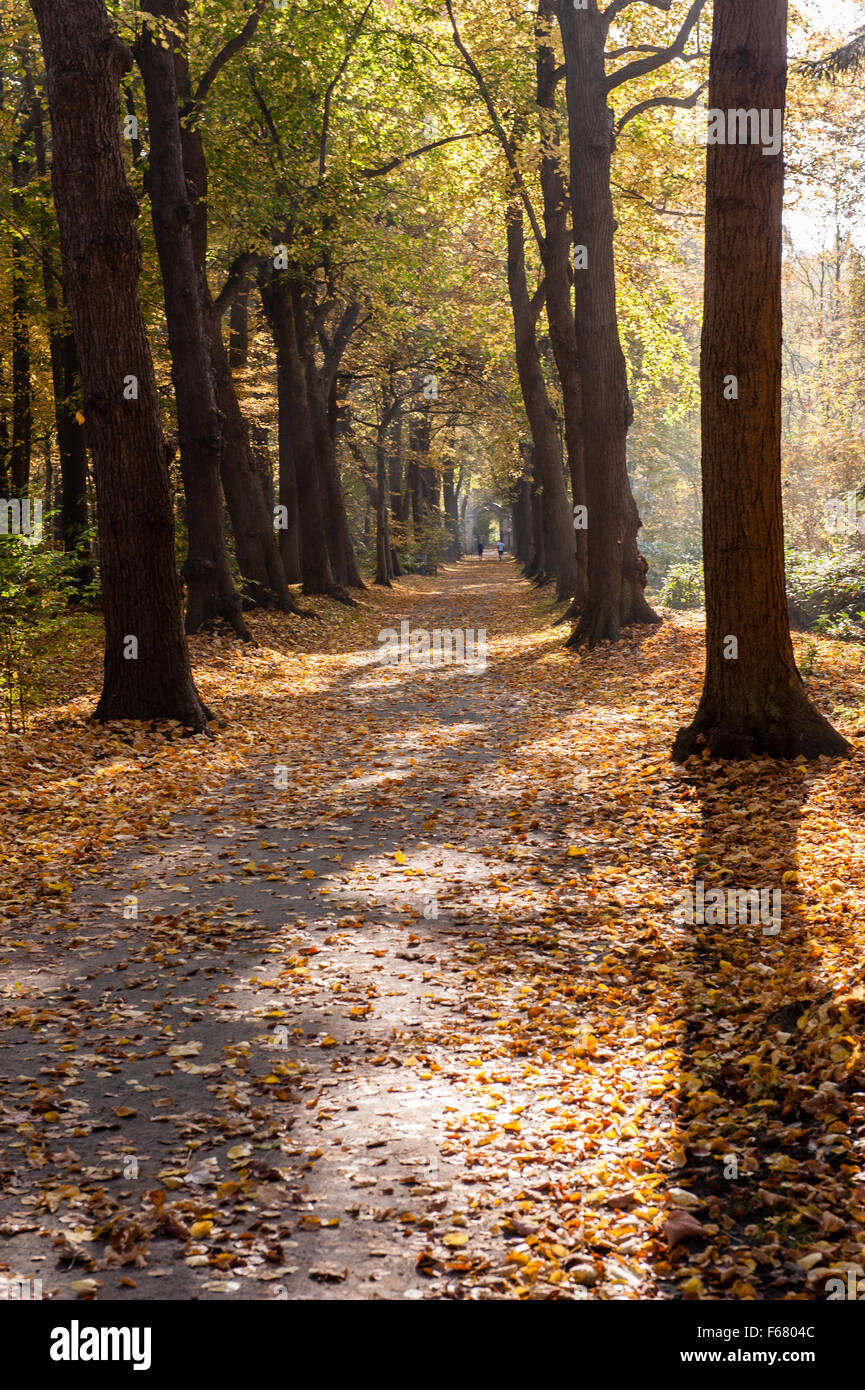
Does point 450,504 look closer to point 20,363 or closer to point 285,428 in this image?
point 285,428

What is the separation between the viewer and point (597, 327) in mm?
16516

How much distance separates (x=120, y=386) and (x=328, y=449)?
60.6ft

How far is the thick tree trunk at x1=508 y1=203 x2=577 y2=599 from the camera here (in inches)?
974

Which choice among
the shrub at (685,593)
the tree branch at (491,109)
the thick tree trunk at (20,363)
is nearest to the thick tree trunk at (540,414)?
the shrub at (685,593)

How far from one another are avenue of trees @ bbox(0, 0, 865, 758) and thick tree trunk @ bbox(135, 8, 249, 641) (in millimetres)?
47

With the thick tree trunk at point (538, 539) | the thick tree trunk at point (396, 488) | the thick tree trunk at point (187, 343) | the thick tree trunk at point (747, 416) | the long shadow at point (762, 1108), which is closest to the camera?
the long shadow at point (762, 1108)

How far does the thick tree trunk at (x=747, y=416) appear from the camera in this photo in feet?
28.0

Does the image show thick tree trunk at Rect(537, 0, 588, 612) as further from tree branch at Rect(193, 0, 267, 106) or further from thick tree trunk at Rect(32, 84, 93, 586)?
thick tree trunk at Rect(32, 84, 93, 586)

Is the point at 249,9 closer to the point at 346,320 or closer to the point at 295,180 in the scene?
the point at 295,180

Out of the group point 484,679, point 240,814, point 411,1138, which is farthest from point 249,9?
point 411,1138

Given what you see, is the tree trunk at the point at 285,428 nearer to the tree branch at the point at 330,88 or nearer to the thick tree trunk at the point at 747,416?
the tree branch at the point at 330,88

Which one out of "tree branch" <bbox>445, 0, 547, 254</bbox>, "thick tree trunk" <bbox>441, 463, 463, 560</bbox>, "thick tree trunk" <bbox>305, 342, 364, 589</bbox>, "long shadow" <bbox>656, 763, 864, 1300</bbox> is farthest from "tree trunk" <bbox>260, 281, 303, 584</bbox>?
"thick tree trunk" <bbox>441, 463, 463, 560</bbox>

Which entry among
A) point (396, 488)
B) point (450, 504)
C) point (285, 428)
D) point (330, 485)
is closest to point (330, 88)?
point (285, 428)

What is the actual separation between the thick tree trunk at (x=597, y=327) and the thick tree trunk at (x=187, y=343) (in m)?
5.64
